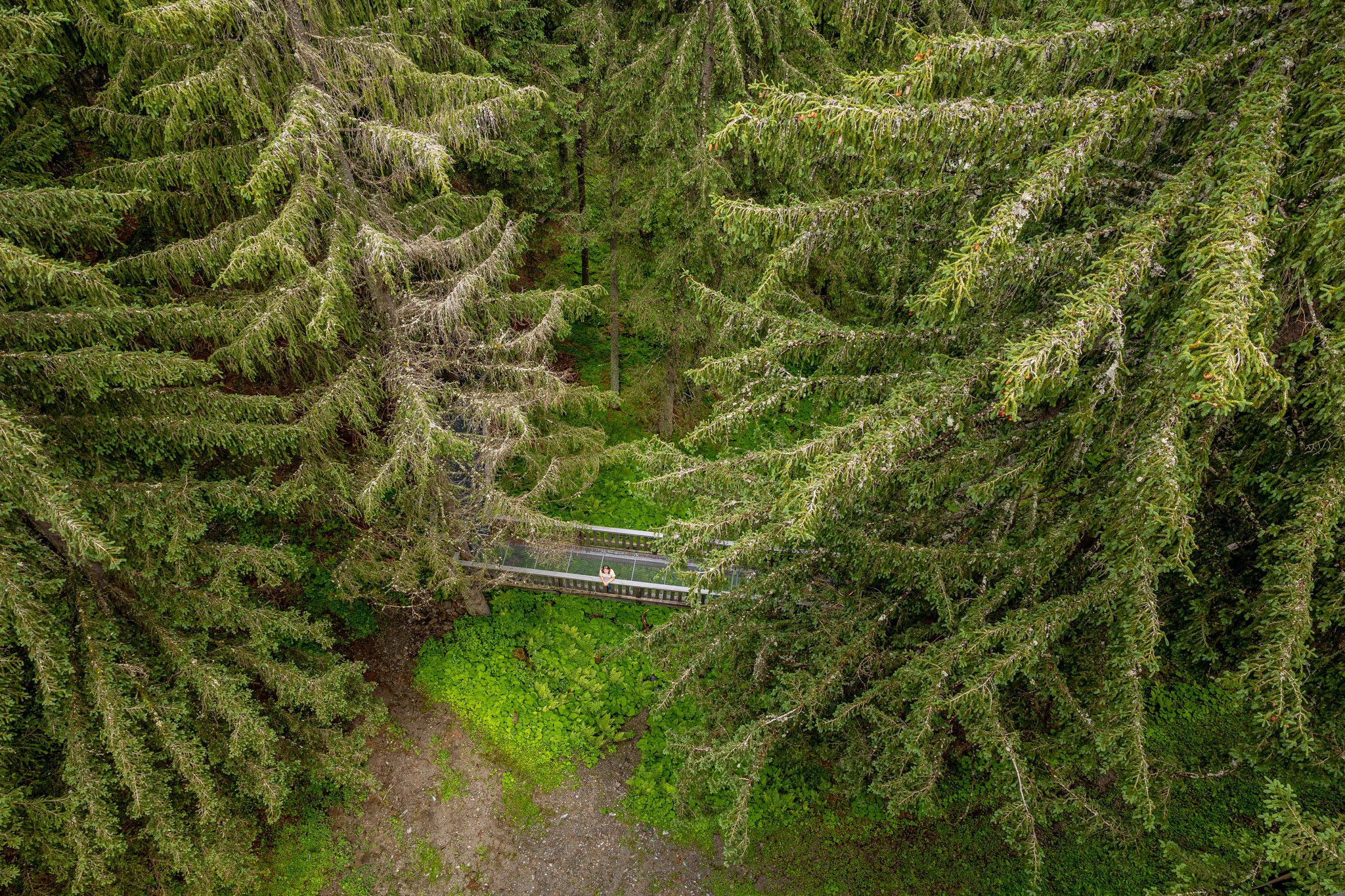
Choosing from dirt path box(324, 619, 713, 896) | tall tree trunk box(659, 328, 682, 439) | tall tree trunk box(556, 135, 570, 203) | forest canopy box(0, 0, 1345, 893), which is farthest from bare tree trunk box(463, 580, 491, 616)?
tall tree trunk box(556, 135, 570, 203)

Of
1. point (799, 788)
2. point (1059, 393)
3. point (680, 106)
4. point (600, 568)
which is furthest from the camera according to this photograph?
point (600, 568)

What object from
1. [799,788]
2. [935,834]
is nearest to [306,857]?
[799,788]

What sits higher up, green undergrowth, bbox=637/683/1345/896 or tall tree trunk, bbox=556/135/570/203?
tall tree trunk, bbox=556/135/570/203

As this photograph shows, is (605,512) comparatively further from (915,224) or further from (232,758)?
(915,224)

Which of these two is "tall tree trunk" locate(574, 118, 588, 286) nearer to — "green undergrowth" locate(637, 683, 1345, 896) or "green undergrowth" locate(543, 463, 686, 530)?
"green undergrowth" locate(543, 463, 686, 530)

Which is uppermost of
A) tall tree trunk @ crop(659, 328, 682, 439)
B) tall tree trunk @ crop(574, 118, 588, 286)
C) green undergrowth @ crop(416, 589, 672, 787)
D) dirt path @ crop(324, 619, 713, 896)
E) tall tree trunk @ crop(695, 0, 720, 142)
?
tall tree trunk @ crop(695, 0, 720, 142)

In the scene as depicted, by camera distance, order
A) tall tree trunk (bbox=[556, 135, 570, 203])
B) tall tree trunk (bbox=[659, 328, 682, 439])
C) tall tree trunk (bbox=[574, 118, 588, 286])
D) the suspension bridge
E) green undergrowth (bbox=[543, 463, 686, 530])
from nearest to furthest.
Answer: the suspension bridge
tall tree trunk (bbox=[574, 118, 588, 286])
green undergrowth (bbox=[543, 463, 686, 530])
tall tree trunk (bbox=[659, 328, 682, 439])
tall tree trunk (bbox=[556, 135, 570, 203])

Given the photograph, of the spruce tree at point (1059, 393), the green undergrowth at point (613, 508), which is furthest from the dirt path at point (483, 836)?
the green undergrowth at point (613, 508)

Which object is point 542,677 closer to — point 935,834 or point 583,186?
point 935,834
